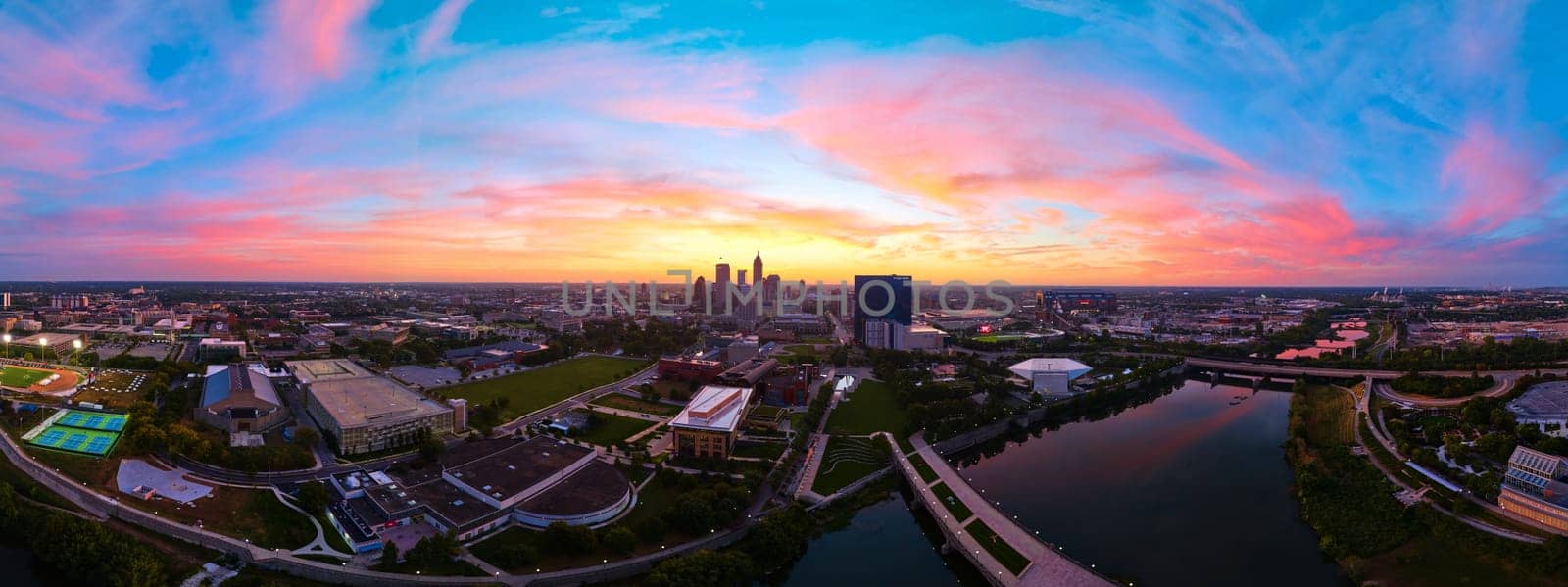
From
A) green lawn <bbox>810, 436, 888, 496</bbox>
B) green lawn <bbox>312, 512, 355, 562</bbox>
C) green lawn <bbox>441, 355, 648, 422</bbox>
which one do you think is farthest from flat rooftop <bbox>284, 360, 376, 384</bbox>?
green lawn <bbox>810, 436, 888, 496</bbox>

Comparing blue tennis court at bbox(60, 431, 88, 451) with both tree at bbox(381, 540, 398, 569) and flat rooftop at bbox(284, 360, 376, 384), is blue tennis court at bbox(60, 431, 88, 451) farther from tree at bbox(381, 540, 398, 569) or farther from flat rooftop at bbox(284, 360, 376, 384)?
tree at bbox(381, 540, 398, 569)

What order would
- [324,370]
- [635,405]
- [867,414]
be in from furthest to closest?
[324,370]
[635,405]
[867,414]

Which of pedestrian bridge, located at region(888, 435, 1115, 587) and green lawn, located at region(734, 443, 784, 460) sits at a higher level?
green lawn, located at region(734, 443, 784, 460)

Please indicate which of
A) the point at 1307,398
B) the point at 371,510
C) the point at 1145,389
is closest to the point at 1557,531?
the point at 1307,398

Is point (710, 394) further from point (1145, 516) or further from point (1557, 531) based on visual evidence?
point (1557, 531)

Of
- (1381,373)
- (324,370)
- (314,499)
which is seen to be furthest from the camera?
(1381,373)

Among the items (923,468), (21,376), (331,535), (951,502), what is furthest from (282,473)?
(21,376)

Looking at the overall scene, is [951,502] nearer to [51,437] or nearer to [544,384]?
[544,384]
